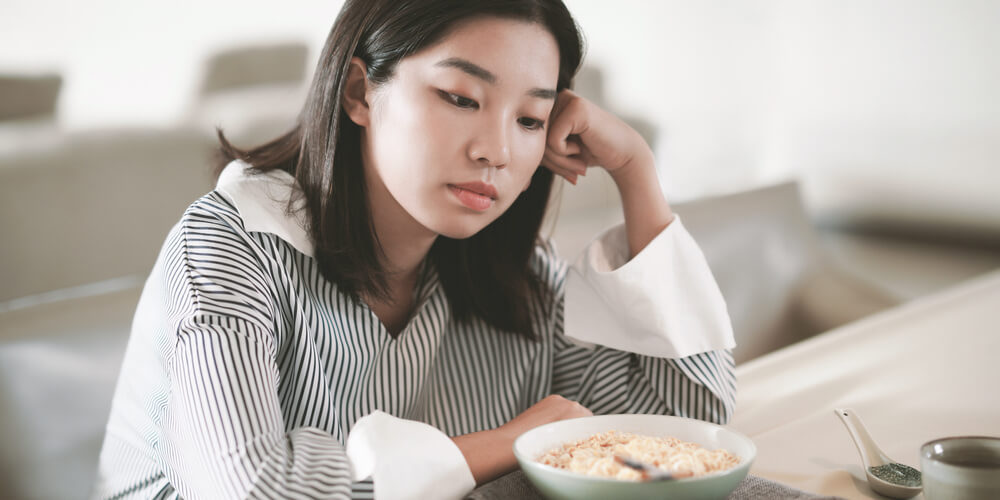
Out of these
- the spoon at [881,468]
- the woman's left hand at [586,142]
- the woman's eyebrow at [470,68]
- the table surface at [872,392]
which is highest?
the woman's eyebrow at [470,68]

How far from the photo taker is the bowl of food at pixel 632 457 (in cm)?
68

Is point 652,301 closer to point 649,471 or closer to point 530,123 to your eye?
point 530,123

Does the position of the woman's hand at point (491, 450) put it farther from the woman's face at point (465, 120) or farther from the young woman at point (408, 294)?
the woman's face at point (465, 120)

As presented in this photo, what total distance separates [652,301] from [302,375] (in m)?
0.46

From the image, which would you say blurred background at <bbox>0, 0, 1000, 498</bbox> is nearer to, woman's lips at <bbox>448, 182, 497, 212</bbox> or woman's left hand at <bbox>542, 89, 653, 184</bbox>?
woman's left hand at <bbox>542, 89, 653, 184</bbox>

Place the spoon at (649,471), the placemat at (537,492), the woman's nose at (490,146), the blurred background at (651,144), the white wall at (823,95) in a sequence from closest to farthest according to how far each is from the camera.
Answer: the spoon at (649,471) < the placemat at (537,492) < the woman's nose at (490,146) < the blurred background at (651,144) < the white wall at (823,95)

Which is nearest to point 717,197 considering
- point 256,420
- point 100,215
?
point 100,215

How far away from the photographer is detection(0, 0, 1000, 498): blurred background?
4.40ft

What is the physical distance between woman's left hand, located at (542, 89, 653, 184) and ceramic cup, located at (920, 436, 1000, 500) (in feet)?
2.03

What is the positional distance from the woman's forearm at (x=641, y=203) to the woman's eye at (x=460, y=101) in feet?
1.06

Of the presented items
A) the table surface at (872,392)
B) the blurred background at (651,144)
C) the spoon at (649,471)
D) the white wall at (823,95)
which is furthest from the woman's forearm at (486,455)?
the white wall at (823,95)

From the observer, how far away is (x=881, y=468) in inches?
36.4

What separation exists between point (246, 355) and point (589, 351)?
60 centimetres

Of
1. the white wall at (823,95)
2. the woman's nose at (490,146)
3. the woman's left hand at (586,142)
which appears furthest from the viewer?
the white wall at (823,95)
